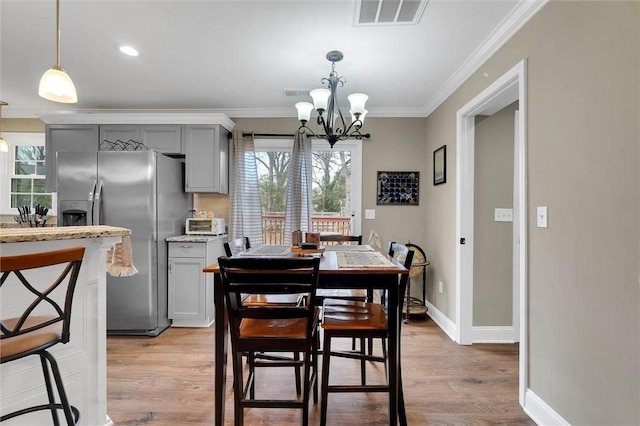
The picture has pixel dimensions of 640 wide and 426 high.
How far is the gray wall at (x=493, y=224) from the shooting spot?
9.21 feet

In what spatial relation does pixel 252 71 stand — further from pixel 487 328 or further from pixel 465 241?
pixel 487 328

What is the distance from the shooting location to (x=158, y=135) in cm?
354

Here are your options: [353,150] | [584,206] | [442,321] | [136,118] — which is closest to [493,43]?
[584,206]

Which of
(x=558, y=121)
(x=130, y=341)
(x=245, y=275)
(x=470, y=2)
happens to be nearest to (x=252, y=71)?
(x=470, y=2)

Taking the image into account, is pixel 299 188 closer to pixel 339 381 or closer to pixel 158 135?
pixel 158 135

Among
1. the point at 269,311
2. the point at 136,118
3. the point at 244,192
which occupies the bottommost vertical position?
the point at 269,311

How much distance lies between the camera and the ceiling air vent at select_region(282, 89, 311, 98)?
3161 millimetres

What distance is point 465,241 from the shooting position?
9.15 feet

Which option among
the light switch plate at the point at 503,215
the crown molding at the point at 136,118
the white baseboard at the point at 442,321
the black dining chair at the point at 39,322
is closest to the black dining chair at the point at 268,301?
the black dining chair at the point at 39,322

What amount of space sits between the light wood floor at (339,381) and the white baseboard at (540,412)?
46 mm

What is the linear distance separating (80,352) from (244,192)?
2.44 m

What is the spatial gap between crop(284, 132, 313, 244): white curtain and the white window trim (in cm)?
18

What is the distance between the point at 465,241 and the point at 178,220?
3028mm

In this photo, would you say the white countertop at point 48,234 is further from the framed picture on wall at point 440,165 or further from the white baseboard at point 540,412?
the framed picture on wall at point 440,165
